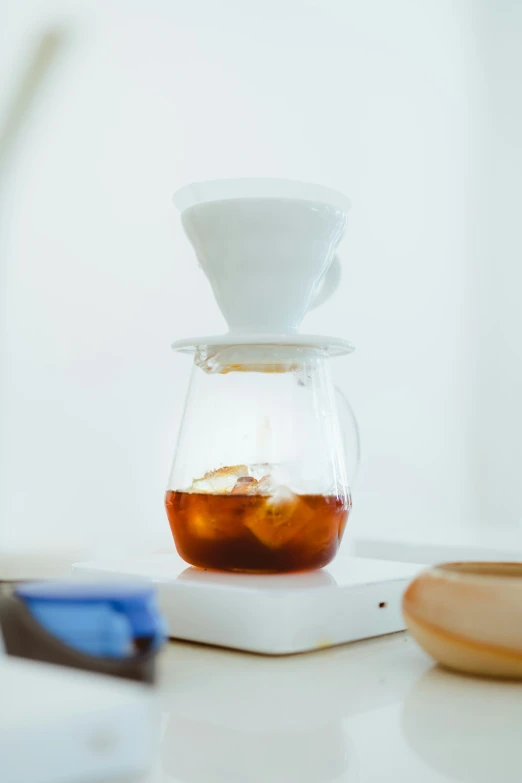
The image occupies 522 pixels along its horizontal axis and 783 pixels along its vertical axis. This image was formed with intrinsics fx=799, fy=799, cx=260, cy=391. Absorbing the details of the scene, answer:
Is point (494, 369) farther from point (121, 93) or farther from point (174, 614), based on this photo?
point (174, 614)

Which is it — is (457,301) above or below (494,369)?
above

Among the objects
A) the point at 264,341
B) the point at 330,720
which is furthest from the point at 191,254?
the point at 330,720

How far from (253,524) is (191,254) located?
0.67m

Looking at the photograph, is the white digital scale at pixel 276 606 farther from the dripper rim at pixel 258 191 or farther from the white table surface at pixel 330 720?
the dripper rim at pixel 258 191

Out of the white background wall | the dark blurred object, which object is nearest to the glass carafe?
the dark blurred object

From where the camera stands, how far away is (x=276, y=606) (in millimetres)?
502

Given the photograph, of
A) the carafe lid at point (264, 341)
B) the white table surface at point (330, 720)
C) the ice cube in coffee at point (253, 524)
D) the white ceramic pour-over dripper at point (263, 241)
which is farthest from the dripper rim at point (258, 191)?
the white table surface at point (330, 720)

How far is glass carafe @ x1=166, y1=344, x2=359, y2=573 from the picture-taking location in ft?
1.97

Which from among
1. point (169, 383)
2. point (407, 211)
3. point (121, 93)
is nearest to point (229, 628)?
point (169, 383)

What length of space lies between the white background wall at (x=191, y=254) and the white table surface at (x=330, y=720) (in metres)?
0.54

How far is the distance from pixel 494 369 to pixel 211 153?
1.05 meters

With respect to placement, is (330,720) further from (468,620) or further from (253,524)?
(253,524)

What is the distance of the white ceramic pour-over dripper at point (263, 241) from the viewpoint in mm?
607

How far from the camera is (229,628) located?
1.71 ft
